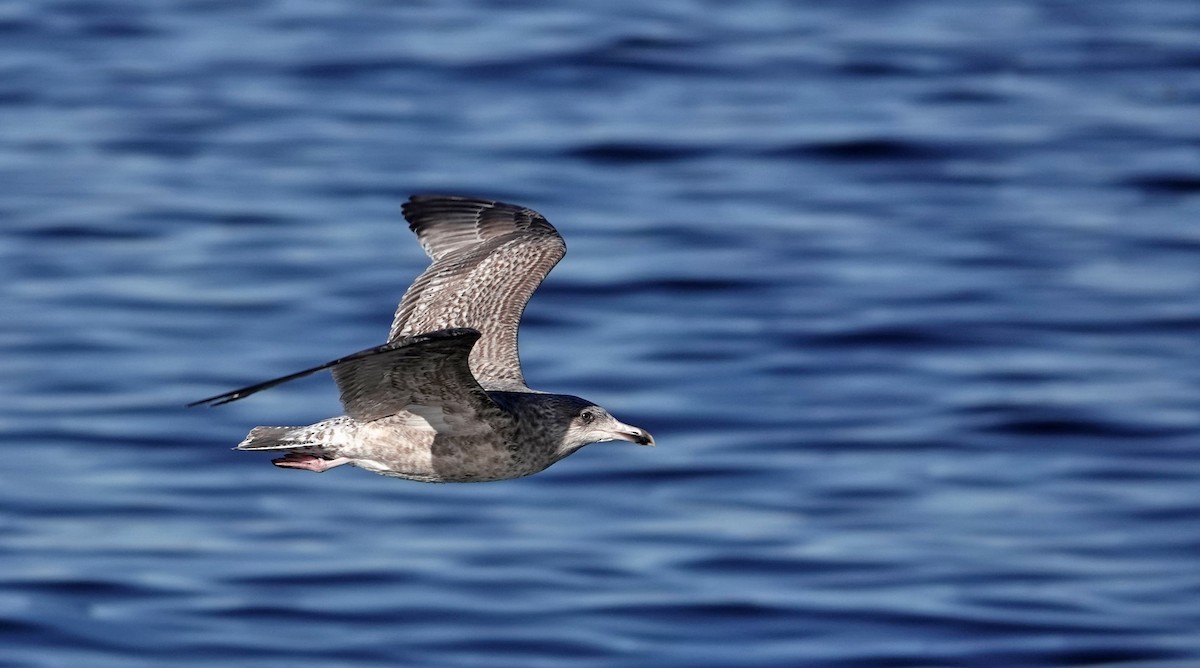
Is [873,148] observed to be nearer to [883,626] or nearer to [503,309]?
[883,626]

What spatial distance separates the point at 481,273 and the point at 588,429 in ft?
6.40

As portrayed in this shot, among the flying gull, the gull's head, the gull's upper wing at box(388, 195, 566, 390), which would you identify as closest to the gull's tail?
the flying gull

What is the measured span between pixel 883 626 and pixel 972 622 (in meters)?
1.11

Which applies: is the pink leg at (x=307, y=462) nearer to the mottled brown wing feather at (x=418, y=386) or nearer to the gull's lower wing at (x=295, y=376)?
the mottled brown wing feather at (x=418, y=386)

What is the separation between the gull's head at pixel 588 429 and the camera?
9.10 metres

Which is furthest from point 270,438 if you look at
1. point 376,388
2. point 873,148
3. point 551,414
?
point 873,148

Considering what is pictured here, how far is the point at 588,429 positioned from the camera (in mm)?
9109

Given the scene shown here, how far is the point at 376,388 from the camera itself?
8.69 meters

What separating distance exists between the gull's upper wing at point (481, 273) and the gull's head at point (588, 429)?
86cm

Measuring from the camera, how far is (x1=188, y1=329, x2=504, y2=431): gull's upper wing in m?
8.23

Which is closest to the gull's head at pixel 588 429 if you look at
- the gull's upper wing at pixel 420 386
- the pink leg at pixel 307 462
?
the gull's upper wing at pixel 420 386

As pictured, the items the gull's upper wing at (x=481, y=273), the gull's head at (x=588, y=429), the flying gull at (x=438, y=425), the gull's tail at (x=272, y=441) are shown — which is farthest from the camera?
the gull's upper wing at (x=481, y=273)

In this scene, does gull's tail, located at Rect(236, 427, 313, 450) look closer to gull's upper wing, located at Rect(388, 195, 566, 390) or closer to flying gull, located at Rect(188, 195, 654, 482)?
flying gull, located at Rect(188, 195, 654, 482)

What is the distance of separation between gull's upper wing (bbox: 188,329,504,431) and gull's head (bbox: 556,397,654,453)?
1.47 ft
